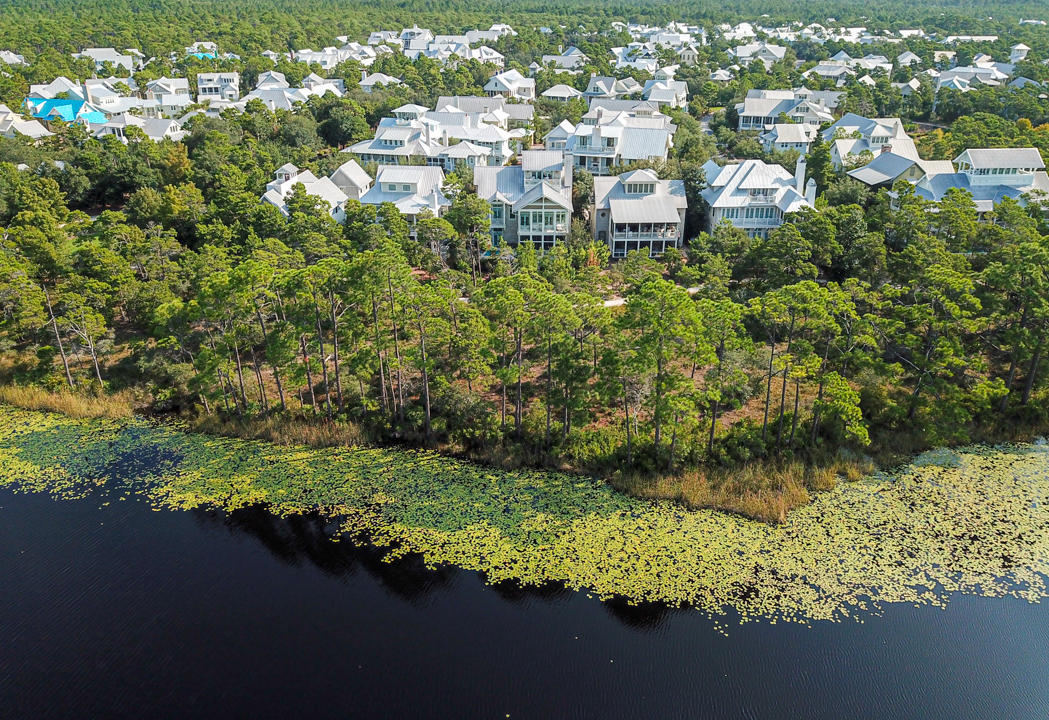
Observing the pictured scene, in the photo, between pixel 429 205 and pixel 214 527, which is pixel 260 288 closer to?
pixel 214 527

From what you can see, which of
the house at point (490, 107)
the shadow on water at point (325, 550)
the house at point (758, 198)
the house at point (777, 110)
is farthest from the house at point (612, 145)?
the shadow on water at point (325, 550)

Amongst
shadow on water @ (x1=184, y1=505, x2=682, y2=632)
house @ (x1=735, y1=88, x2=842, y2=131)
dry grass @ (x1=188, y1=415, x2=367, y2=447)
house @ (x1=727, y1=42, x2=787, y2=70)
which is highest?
house @ (x1=727, y1=42, x2=787, y2=70)

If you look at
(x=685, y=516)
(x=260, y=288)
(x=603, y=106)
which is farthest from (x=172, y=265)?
(x=603, y=106)

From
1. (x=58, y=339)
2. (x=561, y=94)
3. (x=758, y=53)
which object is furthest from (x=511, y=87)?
(x=58, y=339)

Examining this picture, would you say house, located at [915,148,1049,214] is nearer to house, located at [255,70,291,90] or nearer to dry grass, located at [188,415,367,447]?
dry grass, located at [188,415,367,447]

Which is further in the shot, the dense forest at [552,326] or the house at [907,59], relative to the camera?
the house at [907,59]

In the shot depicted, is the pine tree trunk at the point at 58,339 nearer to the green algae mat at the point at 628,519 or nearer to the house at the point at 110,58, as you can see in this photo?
the green algae mat at the point at 628,519

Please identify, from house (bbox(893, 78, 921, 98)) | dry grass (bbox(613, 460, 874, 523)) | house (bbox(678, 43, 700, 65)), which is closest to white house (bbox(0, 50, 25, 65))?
house (bbox(678, 43, 700, 65))
